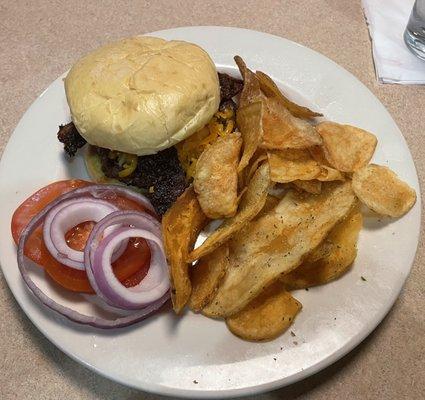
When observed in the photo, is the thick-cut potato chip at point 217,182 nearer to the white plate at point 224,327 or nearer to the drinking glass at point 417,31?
the white plate at point 224,327

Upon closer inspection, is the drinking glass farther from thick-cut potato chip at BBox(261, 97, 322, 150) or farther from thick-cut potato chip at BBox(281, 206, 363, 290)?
thick-cut potato chip at BBox(281, 206, 363, 290)

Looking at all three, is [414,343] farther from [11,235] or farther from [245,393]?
[11,235]

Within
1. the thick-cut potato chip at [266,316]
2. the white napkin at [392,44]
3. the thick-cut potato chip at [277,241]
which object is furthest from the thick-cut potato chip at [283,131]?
the white napkin at [392,44]

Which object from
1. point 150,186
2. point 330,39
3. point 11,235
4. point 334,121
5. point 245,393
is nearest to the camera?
point 245,393

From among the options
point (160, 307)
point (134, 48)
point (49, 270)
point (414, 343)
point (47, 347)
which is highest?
point (134, 48)

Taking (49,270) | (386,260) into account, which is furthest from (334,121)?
(49,270)

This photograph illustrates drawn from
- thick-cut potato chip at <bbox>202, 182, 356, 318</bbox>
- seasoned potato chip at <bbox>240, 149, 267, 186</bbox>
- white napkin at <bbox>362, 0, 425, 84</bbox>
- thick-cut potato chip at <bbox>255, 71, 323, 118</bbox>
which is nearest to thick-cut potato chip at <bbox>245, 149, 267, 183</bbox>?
seasoned potato chip at <bbox>240, 149, 267, 186</bbox>
